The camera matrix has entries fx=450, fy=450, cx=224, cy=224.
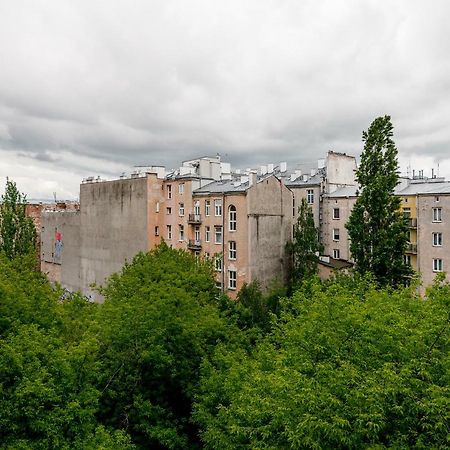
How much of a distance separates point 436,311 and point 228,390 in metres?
9.97

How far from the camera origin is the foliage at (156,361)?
23094 mm

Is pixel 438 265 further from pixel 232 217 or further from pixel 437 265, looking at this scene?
pixel 232 217

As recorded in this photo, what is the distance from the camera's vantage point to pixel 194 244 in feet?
176

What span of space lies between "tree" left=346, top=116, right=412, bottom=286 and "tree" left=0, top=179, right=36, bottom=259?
Answer: 4498 cm

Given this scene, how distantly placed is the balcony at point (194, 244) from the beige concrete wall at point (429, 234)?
2404 centimetres

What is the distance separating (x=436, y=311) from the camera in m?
18.6

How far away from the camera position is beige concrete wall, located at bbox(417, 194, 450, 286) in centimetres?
4497

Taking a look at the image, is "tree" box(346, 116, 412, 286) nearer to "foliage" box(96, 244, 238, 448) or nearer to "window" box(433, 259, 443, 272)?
"window" box(433, 259, 443, 272)

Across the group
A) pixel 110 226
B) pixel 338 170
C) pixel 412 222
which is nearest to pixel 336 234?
pixel 338 170

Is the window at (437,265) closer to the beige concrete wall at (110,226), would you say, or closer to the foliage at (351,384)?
the foliage at (351,384)

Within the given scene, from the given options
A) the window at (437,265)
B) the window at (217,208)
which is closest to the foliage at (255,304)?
the window at (217,208)

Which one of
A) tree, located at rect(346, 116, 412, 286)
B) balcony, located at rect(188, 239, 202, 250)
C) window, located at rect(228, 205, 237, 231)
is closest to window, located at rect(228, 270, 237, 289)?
window, located at rect(228, 205, 237, 231)

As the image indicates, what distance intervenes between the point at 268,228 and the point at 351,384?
36267 millimetres

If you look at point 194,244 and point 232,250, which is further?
point 194,244
